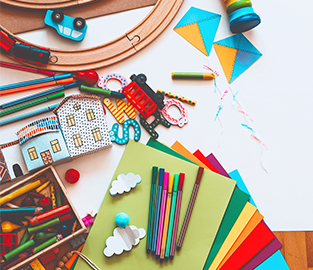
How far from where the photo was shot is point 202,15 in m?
1.16

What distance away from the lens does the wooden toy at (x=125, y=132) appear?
1.06 meters

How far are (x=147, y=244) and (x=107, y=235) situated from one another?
14cm

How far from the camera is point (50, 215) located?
917mm

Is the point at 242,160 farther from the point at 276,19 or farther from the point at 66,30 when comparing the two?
Answer: the point at 66,30

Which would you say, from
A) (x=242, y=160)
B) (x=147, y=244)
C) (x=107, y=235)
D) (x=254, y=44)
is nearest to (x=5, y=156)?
(x=107, y=235)

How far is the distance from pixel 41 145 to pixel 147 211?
43 centimetres

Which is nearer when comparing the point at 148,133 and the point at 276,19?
the point at 148,133

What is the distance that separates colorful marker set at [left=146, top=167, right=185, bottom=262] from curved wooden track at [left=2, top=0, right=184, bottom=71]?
45 centimetres

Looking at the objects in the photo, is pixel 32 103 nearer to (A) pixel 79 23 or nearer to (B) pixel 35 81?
(B) pixel 35 81

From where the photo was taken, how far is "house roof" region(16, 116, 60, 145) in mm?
945

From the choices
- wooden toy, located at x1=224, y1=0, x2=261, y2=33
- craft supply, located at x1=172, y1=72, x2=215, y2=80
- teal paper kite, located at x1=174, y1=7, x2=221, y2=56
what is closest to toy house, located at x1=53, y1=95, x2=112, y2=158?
craft supply, located at x1=172, y1=72, x2=215, y2=80

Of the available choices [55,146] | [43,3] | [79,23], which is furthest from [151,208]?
[43,3]

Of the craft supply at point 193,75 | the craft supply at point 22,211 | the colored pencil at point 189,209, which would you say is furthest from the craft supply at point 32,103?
the colored pencil at point 189,209

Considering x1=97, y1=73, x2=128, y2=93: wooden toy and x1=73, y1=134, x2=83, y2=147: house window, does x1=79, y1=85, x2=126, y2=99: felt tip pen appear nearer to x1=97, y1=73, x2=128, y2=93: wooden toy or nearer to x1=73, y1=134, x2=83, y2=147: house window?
x1=97, y1=73, x2=128, y2=93: wooden toy
